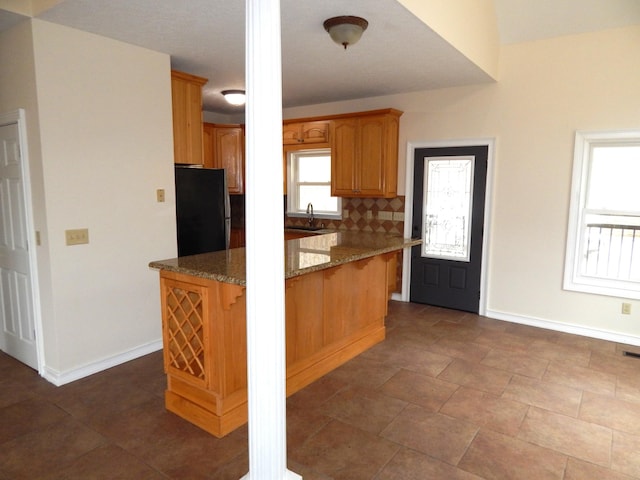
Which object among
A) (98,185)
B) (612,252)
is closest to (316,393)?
(98,185)

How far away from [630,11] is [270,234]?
3.96 m

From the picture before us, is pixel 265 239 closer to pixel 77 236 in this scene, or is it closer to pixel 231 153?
pixel 77 236

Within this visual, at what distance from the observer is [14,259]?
3.26 m

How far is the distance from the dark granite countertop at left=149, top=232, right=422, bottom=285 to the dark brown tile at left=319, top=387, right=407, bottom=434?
3.13 feet

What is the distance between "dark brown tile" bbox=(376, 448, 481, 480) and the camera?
2.11m

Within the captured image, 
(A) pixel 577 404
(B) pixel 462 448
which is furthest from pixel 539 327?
(B) pixel 462 448

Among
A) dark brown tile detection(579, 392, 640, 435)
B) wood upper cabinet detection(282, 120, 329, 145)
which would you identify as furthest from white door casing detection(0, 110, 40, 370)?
dark brown tile detection(579, 392, 640, 435)

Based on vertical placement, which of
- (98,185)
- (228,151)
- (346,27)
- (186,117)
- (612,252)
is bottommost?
(612,252)

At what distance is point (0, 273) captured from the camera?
347 cm

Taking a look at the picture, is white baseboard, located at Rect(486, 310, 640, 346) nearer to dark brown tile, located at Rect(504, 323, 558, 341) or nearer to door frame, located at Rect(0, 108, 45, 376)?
dark brown tile, located at Rect(504, 323, 558, 341)

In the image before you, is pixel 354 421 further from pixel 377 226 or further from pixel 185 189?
pixel 377 226

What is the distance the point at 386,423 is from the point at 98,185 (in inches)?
104

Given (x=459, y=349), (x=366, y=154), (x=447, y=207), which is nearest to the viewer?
(x=459, y=349)

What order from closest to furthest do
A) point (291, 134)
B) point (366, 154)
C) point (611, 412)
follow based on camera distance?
point (611, 412)
point (366, 154)
point (291, 134)
